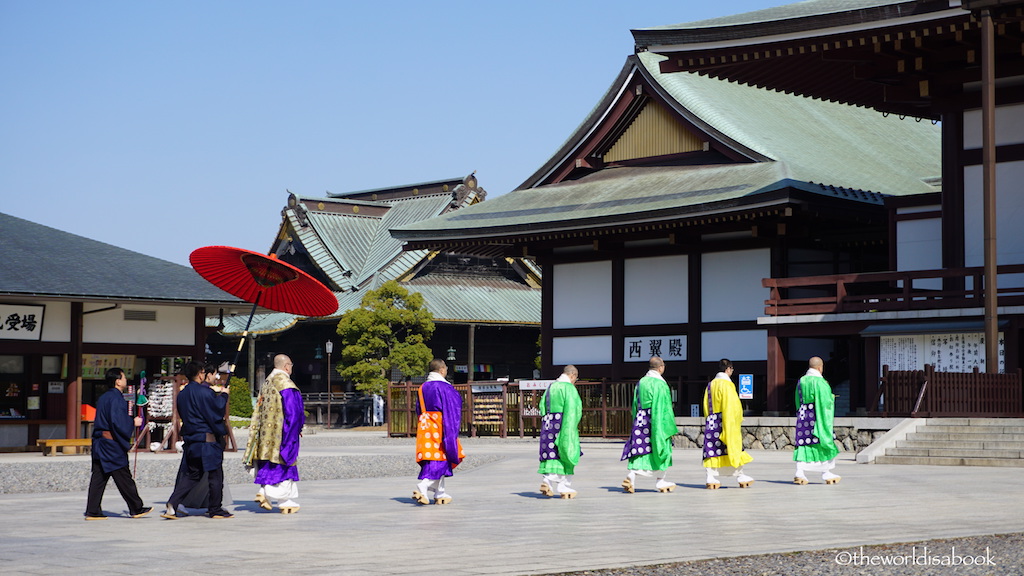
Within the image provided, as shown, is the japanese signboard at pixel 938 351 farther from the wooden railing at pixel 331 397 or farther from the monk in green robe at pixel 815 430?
the wooden railing at pixel 331 397

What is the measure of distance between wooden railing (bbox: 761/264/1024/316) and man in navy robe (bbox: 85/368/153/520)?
16350 millimetres

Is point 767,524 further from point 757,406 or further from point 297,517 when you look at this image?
point 757,406

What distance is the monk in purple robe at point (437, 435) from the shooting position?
13164mm

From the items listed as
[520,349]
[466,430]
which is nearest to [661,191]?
[466,430]

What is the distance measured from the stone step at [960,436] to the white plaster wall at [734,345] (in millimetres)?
8645

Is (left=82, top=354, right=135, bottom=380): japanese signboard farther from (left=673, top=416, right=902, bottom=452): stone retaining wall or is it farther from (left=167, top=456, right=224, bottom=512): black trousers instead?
(left=167, top=456, right=224, bottom=512): black trousers

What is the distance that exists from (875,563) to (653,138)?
25357 millimetres

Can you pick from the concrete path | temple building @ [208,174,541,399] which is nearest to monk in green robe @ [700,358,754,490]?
the concrete path

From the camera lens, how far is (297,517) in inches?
471

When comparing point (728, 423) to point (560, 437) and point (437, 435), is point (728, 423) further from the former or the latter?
point (437, 435)

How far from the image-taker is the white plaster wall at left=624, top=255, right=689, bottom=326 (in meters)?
31.4

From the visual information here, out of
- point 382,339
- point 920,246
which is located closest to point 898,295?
point 920,246

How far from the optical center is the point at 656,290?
105 ft

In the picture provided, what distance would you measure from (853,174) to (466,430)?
1153 cm
